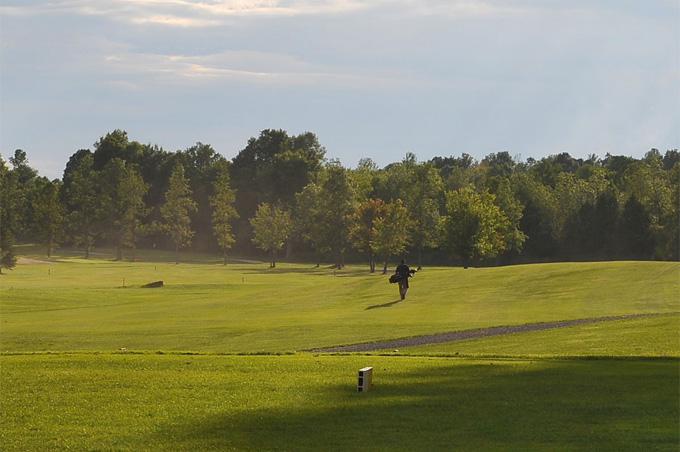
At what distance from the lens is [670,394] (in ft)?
42.5

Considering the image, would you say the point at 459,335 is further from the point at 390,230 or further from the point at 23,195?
the point at 23,195

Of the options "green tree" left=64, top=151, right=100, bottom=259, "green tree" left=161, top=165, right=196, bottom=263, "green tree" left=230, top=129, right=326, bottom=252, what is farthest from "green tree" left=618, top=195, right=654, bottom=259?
"green tree" left=64, top=151, right=100, bottom=259

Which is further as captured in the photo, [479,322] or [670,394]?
[479,322]

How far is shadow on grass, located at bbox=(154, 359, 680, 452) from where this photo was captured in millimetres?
10305

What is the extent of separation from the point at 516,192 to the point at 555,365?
353ft

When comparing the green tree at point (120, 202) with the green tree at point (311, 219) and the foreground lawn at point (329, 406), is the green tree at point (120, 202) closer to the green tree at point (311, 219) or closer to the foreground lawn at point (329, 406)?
the green tree at point (311, 219)

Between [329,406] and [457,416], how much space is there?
6.36 feet

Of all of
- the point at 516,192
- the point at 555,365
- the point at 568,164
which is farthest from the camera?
the point at 568,164

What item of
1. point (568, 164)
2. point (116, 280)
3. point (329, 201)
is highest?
point (568, 164)

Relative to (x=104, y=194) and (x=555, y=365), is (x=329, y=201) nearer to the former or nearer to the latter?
(x=104, y=194)

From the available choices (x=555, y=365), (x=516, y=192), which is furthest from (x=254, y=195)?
(x=555, y=365)

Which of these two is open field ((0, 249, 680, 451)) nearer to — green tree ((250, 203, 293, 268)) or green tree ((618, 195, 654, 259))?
green tree ((618, 195, 654, 259))

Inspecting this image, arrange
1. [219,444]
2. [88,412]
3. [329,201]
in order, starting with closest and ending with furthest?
[219,444]
[88,412]
[329,201]

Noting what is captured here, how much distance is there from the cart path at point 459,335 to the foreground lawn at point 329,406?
24.3ft
